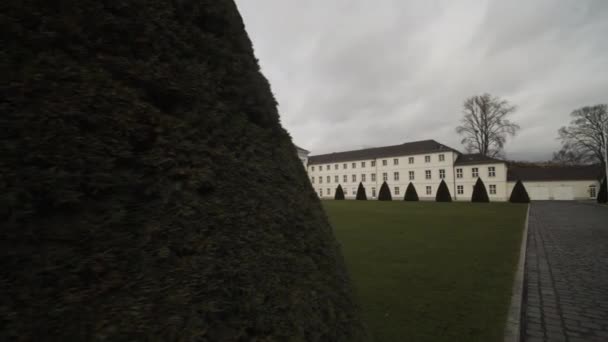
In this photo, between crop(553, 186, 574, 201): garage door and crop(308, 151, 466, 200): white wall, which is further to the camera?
crop(308, 151, 466, 200): white wall

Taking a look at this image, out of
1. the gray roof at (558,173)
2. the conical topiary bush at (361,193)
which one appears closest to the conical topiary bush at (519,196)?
the gray roof at (558,173)

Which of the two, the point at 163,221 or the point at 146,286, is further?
the point at 163,221

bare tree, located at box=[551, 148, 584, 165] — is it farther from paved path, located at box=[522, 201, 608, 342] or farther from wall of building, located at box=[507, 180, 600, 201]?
paved path, located at box=[522, 201, 608, 342]

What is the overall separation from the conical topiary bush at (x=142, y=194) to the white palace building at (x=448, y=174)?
5074 centimetres

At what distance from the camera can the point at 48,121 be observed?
109 cm

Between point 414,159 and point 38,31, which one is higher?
point 414,159

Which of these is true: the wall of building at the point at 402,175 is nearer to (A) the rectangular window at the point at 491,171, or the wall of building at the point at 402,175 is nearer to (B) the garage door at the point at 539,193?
(A) the rectangular window at the point at 491,171

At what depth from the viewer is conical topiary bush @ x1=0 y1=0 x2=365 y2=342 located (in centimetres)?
101

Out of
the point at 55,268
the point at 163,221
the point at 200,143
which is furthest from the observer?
the point at 200,143

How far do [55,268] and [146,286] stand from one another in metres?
0.34

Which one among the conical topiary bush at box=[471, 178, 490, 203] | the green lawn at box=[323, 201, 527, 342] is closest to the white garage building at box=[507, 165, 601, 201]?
the conical topiary bush at box=[471, 178, 490, 203]

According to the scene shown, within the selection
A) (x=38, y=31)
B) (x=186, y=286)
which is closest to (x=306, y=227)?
(x=186, y=286)

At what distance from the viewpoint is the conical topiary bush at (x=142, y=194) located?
1006 mm

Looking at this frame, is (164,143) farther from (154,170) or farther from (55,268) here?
(55,268)
